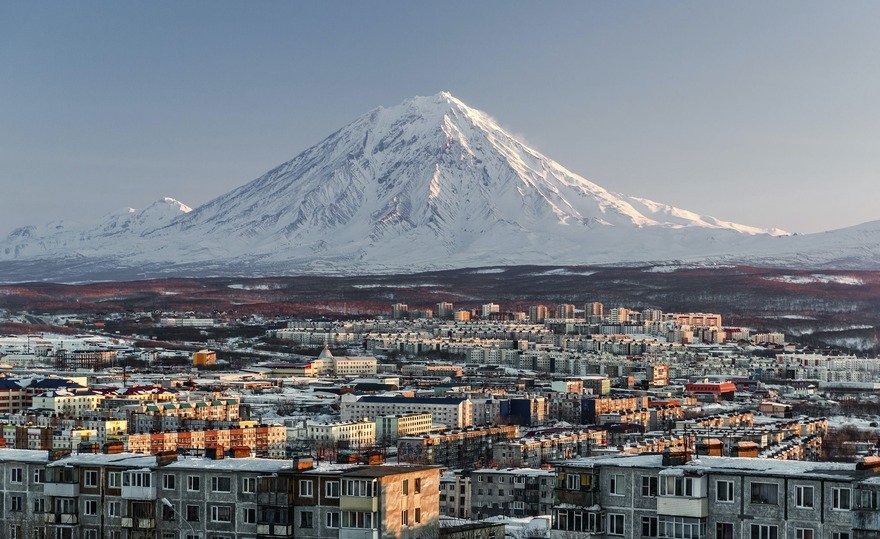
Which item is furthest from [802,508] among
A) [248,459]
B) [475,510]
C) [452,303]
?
[452,303]

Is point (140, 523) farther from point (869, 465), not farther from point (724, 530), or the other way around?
point (869, 465)

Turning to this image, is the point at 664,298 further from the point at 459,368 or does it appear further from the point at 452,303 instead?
the point at 459,368

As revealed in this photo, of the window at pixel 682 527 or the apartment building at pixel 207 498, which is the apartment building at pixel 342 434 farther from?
the window at pixel 682 527

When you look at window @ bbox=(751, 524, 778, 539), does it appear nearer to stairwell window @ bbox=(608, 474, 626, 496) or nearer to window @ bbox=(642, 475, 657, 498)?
window @ bbox=(642, 475, 657, 498)

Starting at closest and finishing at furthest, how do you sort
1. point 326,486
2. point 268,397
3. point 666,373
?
point 326,486, point 268,397, point 666,373

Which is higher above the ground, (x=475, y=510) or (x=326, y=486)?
(x=326, y=486)

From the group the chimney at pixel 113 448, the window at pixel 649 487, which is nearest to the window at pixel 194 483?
the chimney at pixel 113 448

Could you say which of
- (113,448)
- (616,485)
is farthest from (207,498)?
(616,485)
